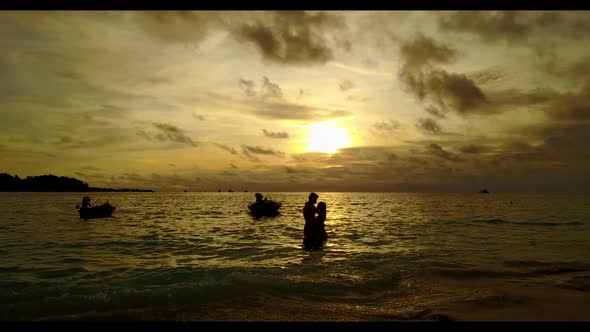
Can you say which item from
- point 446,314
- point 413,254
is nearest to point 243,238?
point 413,254

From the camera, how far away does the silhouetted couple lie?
19.4 m

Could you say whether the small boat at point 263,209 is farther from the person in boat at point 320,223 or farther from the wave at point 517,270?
the wave at point 517,270

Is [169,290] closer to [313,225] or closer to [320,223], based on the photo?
[313,225]

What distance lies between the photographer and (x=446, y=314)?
848cm

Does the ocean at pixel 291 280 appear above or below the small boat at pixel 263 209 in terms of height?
below

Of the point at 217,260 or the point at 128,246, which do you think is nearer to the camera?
the point at 217,260

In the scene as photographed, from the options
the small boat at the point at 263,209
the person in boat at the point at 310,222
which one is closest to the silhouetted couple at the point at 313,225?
the person in boat at the point at 310,222

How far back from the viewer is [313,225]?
19.8 m

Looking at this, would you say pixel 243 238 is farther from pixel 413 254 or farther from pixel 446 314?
pixel 446 314

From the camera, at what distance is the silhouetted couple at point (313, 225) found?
19406mm

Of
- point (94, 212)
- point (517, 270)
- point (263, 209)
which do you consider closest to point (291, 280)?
point (517, 270)
